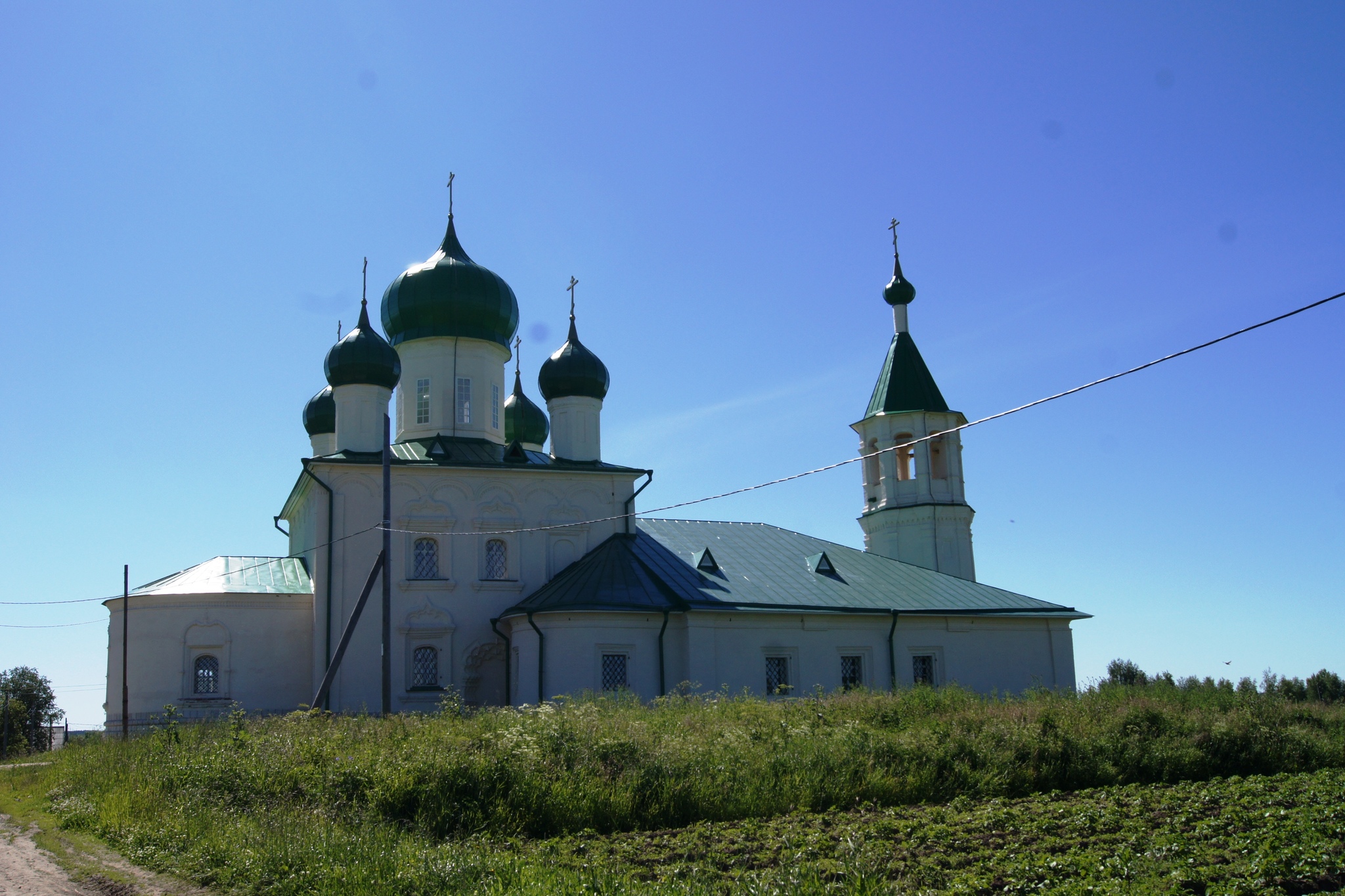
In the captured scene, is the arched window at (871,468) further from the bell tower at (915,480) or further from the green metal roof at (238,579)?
the green metal roof at (238,579)

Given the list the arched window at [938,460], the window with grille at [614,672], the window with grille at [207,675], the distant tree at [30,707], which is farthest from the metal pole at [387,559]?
the distant tree at [30,707]

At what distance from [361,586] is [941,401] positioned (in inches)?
631

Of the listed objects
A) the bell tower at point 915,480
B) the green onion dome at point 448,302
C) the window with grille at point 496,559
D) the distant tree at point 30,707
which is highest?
the green onion dome at point 448,302

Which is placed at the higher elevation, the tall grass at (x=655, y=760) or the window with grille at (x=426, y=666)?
the window with grille at (x=426, y=666)

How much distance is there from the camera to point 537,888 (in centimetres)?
751

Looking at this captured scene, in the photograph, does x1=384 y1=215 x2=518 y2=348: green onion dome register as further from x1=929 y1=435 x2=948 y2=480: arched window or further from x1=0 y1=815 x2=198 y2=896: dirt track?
x1=0 y1=815 x2=198 y2=896: dirt track

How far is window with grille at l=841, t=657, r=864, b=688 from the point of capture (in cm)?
2342

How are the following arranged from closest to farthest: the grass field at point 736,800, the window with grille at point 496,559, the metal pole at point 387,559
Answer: the grass field at point 736,800 < the metal pole at point 387,559 < the window with grille at point 496,559

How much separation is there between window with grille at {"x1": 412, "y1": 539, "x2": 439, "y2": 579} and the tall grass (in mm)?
6839

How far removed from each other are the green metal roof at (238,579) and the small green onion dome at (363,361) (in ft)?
13.4

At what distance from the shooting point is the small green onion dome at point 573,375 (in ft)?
83.4

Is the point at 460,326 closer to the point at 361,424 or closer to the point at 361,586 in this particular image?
the point at 361,424

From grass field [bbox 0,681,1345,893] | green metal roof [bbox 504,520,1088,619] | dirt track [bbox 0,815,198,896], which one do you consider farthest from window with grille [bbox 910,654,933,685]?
dirt track [bbox 0,815,198,896]

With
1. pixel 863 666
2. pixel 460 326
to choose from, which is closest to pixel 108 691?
pixel 460 326
